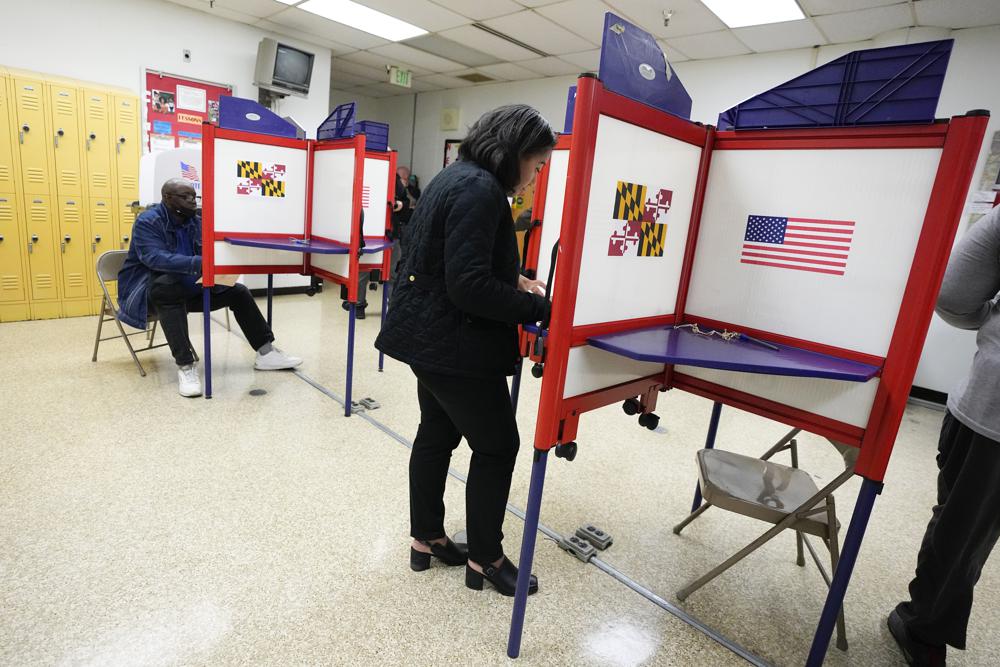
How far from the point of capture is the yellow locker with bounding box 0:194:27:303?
4.22 meters

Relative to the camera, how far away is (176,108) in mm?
5082

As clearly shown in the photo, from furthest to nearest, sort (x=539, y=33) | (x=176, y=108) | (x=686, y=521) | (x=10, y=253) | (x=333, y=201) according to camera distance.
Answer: (x=176, y=108), (x=539, y=33), (x=10, y=253), (x=333, y=201), (x=686, y=521)

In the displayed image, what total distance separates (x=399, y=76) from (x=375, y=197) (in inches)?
142

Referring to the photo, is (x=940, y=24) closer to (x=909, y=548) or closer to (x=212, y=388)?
(x=909, y=548)

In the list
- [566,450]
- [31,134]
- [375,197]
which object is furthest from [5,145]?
[566,450]

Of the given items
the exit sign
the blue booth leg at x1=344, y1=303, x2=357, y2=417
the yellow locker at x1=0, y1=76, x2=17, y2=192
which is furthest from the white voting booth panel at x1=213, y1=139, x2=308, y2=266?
the exit sign

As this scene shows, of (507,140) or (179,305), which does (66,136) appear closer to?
(179,305)

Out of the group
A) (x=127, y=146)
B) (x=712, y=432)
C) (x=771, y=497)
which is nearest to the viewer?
(x=771, y=497)

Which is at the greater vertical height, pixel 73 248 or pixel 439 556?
pixel 73 248

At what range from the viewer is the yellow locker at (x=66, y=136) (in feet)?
14.0

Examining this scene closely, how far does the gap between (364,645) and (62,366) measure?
3.07m

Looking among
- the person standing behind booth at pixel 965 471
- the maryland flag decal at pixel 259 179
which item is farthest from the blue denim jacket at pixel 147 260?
the person standing behind booth at pixel 965 471

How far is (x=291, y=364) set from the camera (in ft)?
12.4

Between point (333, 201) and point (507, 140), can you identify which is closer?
point (507, 140)
